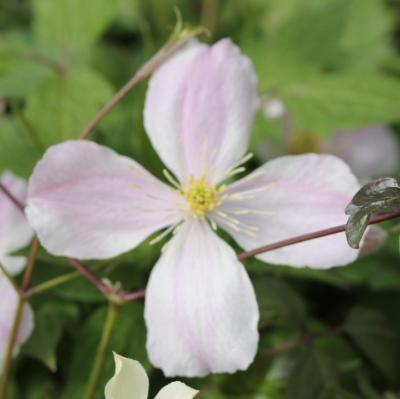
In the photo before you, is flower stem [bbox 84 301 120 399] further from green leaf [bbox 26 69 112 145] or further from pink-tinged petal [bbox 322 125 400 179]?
pink-tinged petal [bbox 322 125 400 179]

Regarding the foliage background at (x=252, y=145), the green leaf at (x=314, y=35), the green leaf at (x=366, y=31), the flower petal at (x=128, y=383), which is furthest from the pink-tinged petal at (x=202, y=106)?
the green leaf at (x=366, y=31)

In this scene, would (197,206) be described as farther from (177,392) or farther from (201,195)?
(177,392)

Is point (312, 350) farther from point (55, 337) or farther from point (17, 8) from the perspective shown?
point (17, 8)

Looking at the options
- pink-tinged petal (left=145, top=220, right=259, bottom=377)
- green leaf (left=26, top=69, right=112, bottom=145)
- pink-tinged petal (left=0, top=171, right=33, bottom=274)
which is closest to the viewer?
pink-tinged petal (left=145, top=220, right=259, bottom=377)

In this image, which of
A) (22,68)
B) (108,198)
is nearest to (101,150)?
(108,198)

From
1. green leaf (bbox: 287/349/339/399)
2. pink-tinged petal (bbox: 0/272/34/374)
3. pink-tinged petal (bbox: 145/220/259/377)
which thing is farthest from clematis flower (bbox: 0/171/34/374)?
green leaf (bbox: 287/349/339/399)

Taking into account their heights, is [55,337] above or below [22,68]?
below

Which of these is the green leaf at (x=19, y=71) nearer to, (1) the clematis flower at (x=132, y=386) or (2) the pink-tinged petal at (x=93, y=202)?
(2) the pink-tinged petal at (x=93, y=202)
